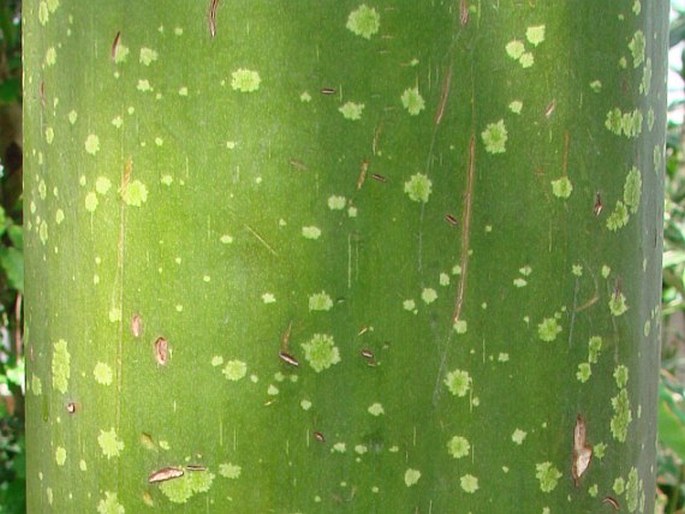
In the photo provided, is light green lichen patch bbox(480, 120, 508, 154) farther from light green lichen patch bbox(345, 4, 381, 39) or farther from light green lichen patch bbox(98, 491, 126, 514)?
light green lichen patch bbox(98, 491, 126, 514)

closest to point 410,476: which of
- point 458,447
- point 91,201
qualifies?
point 458,447

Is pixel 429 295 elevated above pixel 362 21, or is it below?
below

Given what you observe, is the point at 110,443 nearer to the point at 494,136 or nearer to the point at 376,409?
the point at 376,409

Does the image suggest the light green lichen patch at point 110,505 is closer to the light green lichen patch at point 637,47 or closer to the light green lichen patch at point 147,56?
the light green lichen patch at point 147,56

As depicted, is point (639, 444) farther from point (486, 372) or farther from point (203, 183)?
point (203, 183)

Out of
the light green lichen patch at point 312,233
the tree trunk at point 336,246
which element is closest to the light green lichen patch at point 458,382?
the tree trunk at point 336,246

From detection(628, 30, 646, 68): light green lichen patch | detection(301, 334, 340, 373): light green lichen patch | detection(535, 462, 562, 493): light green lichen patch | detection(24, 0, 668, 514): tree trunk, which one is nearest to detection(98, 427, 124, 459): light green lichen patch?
detection(24, 0, 668, 514): tree trunk

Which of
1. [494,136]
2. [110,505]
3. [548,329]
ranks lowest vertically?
[110,505]

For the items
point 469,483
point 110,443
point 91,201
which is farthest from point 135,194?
point 469,483
